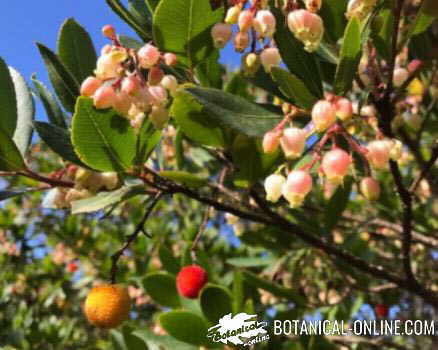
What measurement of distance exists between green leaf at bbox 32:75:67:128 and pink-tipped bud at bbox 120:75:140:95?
0.96 ft

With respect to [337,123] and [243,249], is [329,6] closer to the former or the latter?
[337,123]

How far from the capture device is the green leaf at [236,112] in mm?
863

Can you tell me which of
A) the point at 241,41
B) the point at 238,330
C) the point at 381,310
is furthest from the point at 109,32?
the point at 381,310

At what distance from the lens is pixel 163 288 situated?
1573 millimetres

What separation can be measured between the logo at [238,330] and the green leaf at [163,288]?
11.2 inches

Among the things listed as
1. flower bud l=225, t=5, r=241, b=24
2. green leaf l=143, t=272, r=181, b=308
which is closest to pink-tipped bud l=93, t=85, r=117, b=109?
flower bud l=225, t=5, r=241, b=24

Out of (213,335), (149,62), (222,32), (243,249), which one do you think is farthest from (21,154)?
(243,249)

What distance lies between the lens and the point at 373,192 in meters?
0.96

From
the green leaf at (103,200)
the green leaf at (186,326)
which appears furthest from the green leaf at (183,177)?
the green leaf at (186,326)

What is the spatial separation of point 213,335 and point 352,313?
89cm

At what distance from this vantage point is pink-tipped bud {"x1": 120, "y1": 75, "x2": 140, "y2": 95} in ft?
3.09

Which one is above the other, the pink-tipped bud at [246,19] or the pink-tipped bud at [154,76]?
the pink-tipped bud at [246,19]

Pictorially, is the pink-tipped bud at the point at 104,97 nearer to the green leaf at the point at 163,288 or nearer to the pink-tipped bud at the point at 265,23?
the pink-tipped bud at the point at 265,23

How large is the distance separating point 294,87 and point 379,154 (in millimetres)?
175
